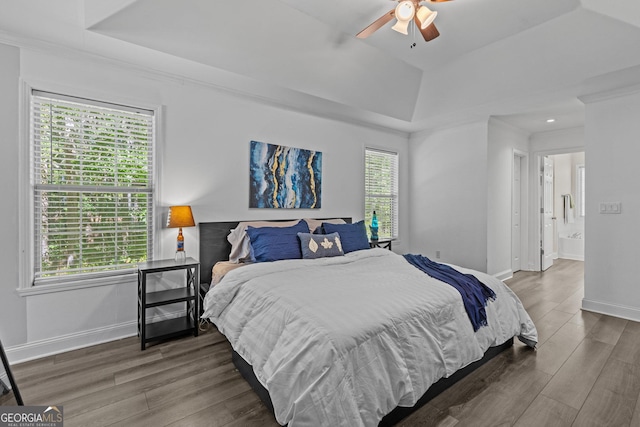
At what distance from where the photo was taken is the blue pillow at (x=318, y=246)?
124 inches

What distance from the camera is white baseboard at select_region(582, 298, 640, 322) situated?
329 cm

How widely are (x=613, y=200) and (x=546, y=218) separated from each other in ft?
7.50

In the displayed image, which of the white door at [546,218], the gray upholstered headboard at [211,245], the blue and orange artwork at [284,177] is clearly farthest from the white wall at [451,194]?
the gray upholstered headboard at [211,245]

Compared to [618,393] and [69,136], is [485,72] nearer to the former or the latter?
[618,393]

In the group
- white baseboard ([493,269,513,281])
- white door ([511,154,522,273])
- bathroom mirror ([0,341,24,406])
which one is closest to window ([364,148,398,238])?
white baseboard ([493,269,513,281])

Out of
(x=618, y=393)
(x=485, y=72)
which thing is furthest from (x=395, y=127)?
(x=618, y=393)

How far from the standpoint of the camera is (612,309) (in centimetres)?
342

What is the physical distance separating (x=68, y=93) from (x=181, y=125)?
35.4 inches

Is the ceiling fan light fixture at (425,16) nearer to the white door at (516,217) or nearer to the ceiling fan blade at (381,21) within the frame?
the ceiling fan blade at (381,21)

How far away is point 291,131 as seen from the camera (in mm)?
3934

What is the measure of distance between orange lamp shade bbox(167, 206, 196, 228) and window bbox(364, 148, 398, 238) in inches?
108

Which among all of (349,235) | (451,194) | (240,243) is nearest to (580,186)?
(451,194)

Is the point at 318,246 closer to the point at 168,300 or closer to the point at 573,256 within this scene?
the point at 168,300

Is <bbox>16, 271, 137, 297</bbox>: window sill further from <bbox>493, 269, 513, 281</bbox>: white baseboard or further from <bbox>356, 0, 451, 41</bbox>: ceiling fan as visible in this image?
<bbox>493, 269, 513, 281</bbox>: white baseboard
